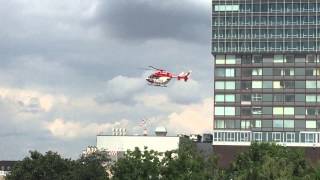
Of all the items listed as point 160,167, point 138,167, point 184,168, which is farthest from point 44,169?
point 184,168

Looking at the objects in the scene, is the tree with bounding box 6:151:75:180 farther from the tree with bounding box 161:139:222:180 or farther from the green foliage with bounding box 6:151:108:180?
the tree with bounding box 161:139:222:180

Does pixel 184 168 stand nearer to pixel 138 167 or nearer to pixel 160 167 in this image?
pixel 160 167

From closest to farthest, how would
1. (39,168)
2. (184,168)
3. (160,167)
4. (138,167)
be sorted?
1. (184,168)
2. (160,167)
3. (138,167)
4. (39,168)

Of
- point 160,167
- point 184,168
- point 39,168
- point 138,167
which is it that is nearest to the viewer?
point 184,168

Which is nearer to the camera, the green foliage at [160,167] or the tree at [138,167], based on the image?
the green foliage at [160,167]

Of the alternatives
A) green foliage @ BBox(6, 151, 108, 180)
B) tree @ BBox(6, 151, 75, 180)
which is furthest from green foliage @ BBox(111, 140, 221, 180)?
tree @ BBox(6, 151, 75, 180)

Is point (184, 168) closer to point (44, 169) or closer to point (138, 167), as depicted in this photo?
point (138, 167)

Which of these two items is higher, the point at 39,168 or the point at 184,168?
the point at 184,168

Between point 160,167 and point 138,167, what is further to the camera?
point 138,167

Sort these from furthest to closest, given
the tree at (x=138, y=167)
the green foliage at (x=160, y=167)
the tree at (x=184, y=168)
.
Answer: the tree at (x=138, y=167)
the green foliage at (x=160, y=167)
the tree at (x=184, y=168)

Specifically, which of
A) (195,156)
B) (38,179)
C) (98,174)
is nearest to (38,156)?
(38,179)

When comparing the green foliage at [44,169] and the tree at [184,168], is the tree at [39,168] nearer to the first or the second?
the green foliage at [44,169]

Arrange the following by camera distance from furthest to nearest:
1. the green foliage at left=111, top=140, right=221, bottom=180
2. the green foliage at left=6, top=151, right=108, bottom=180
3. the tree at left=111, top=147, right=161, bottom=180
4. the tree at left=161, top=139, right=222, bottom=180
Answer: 1. the green foliage at left=6, top=151, right=108, bottom=180
2. the tree at left=111, top=147, right=161, bottom=180
3. the green foliage at left=111, top=140, right=221, bottom=180
4. the tree at left=161, top=139, right=222, bottom=180

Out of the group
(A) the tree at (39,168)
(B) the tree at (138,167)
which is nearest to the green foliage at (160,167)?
(B) the tree at (138,167)
